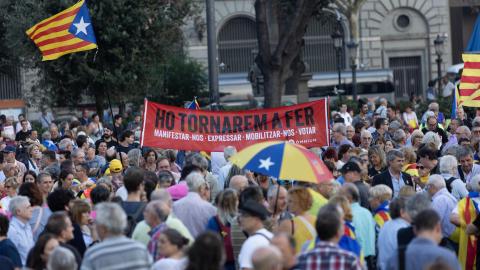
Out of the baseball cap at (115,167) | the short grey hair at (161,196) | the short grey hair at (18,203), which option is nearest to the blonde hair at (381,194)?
the short grey hair at (161,196)

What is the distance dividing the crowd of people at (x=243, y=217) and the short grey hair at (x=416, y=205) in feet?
0.03

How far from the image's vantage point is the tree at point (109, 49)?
31.8 meters

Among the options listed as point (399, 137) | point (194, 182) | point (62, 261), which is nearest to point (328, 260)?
point (62, 261)

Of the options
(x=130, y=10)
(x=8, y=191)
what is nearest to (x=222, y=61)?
(x=130, y=10)

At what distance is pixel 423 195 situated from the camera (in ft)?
36.4

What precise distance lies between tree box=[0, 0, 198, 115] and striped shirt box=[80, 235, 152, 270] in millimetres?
21466

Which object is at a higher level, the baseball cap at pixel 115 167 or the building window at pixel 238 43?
the building window at pixel 238 43

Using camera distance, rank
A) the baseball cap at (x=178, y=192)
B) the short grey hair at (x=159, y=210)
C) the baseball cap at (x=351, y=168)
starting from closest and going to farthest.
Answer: the short grey hair at (x=159, y=210)
the baseball cap at (x=178, y=192)
the baseball cap at (x=351, y=168)

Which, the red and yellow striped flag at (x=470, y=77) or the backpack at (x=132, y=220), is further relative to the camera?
the red and yellow striped flag at (x=470, y=77)

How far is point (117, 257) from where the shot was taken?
9688mm

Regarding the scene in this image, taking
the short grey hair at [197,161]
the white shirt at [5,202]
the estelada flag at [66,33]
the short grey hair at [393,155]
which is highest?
the estelada flag at [66,33]

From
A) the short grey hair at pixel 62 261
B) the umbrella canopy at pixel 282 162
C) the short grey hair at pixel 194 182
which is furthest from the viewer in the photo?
the short grey hair at pixel 194 182

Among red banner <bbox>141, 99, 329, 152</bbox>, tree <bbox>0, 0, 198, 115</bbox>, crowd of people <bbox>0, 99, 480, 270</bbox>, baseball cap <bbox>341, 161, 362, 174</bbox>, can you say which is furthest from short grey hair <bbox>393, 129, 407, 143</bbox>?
tree <bbox>0, 0, 198, 115</bbox>

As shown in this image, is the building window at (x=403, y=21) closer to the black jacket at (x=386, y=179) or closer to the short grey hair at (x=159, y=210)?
the black jacket at (x=386, y=179)
